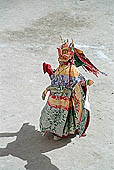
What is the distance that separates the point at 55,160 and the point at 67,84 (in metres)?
0.98

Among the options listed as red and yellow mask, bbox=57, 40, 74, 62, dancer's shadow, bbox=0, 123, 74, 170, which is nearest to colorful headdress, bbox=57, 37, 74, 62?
red and yellow mask, bbox=57, 40, 74, 62

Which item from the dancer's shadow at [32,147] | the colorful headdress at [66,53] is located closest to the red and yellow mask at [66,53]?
the colorful headdress at [66,53]

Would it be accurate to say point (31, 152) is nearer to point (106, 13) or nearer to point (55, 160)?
point (55, 160)

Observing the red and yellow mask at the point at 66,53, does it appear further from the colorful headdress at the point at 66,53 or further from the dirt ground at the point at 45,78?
the dirt ground at the point at 45,78

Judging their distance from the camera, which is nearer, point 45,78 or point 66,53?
point 66,53

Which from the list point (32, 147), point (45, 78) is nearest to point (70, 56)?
point (32, 147)

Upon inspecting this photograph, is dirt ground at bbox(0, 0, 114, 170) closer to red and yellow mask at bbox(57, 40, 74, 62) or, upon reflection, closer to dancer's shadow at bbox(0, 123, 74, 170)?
dancer's shadow at bbox(0, 123, 74, 170)

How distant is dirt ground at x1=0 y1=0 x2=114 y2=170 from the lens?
524 cm

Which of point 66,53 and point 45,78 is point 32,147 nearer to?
point 66,53

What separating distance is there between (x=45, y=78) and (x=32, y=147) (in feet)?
6.63

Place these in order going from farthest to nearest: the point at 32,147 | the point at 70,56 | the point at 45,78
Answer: the point at 45,78
the point at 32,147
the point at 70,56

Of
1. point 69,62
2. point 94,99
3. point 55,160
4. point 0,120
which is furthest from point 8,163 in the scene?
point 94,99

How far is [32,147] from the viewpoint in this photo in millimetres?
5402

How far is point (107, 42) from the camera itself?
8531 millimetres
